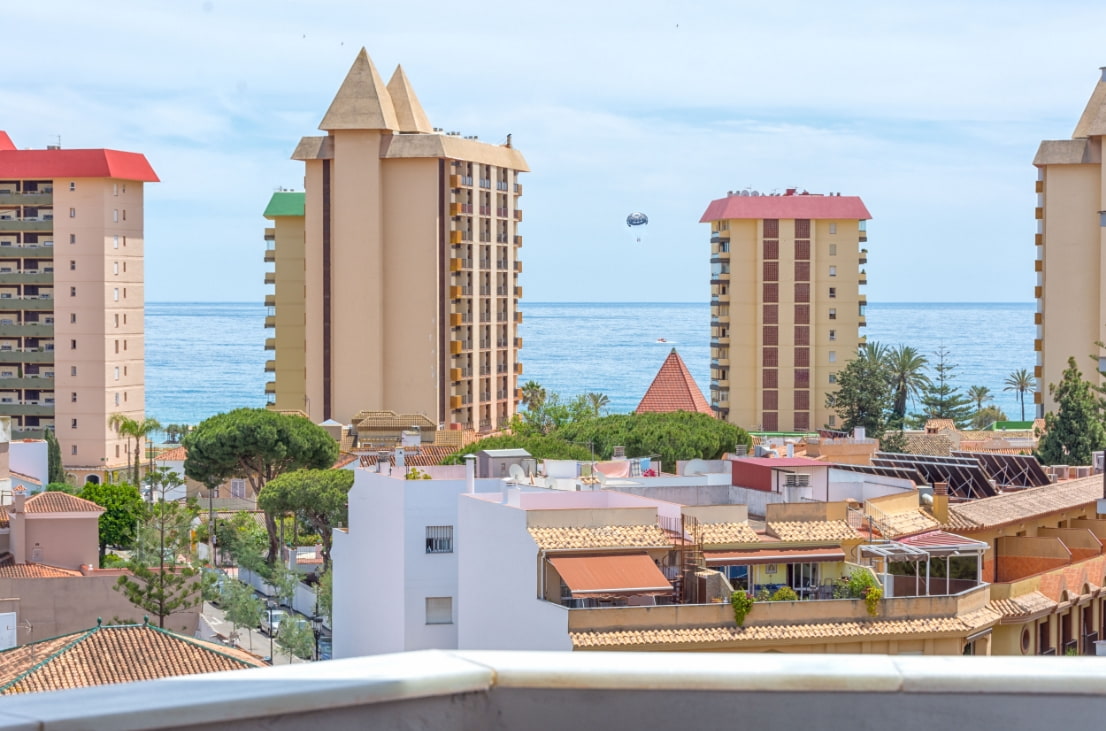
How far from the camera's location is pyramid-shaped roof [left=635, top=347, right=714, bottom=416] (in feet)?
221

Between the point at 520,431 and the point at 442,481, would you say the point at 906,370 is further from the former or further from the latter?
the point at 442,481

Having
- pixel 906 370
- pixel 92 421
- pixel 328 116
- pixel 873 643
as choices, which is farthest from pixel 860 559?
pixel 92 421

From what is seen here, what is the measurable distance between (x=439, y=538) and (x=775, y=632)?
745cm

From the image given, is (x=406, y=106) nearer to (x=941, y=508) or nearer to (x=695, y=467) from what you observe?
(x=695, y=467)

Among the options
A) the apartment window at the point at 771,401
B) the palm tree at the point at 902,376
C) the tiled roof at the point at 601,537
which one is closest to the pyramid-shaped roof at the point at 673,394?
the palm tree at the point at 902,376

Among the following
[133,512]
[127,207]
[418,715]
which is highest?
[127,207]

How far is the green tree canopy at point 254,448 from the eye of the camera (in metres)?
56.6

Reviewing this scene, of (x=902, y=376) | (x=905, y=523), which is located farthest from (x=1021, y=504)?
(x=902, y=376)

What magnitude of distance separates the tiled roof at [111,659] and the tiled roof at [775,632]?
15.9 ft

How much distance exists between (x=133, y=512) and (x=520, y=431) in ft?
52.4

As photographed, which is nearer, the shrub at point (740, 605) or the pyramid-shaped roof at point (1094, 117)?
the shrub at point (740, 605)

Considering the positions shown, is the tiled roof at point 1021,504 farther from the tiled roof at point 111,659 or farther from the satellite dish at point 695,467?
the tiled roof at point 111,659

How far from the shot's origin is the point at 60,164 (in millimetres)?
82688

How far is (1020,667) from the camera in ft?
11.2
